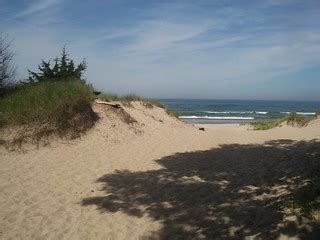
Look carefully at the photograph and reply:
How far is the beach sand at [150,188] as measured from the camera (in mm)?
6344

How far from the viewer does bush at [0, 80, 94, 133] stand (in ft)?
43.4

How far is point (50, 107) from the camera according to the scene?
45.0 ft

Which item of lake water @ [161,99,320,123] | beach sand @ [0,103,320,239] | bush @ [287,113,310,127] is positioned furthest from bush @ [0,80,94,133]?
lake water @ [161,99,320,123]

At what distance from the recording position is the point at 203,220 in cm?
650

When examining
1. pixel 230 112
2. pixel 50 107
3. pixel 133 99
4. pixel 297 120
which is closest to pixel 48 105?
pixel 50 107

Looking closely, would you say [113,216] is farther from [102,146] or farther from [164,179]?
[102,146]

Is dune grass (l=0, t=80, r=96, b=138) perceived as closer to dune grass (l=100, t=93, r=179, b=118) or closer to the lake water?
dune grass (l=100, t=93, r=179, b=118)

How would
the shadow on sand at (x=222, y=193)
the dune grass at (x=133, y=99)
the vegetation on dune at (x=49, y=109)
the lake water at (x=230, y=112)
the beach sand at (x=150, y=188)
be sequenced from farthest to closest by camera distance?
the lake water at (x=230, y=112)
the dune grass at (x=133, y=99)
the vegetation on dune at (x=49, y=109)
the beach sand at (x=150, y=188)
the shadow on sand at (x=222, y=193)

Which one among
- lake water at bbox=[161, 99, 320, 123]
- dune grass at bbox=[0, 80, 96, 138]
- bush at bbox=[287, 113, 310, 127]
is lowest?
lake water at bbox=[161, 99, 320, 123]

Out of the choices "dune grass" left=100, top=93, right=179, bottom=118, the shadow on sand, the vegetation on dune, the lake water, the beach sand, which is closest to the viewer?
the shadow on sand

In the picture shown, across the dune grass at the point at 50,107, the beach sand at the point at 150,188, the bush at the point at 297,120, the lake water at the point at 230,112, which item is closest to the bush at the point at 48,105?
the dune grass at the point at 50,107

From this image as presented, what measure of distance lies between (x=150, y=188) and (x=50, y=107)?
21.7 feet

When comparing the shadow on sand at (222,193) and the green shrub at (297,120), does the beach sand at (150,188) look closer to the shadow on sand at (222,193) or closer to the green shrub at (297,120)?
the shadow on sand at (222,193)

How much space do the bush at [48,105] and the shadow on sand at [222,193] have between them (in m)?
4.21
